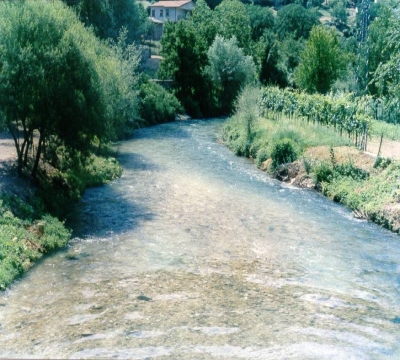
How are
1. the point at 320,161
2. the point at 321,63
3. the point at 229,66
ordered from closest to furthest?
the point at 320,161 < the point at 321,63 < the point at 229,66

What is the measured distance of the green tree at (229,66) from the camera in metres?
66.1

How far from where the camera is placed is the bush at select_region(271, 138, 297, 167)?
36.2m

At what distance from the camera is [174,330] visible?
15.2m

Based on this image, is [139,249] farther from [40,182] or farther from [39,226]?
[40,182]

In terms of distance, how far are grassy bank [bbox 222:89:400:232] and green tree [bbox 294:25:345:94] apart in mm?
17689

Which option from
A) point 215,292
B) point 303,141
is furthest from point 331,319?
point 303,141

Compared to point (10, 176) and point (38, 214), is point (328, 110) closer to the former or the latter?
point (10, 176)

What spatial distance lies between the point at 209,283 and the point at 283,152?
19.6 metres

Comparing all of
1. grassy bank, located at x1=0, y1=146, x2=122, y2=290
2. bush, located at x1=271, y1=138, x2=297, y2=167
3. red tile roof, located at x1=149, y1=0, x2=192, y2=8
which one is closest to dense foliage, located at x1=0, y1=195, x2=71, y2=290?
grassy bank, located at x1=0, y1=146, x2=122, y2=290

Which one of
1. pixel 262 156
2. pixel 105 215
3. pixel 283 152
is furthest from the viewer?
pixel 262 156

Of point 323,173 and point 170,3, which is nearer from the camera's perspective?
point 323,173

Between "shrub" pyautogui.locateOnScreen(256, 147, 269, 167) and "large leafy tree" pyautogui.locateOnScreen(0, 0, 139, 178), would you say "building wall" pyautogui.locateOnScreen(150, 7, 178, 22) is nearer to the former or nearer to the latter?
"shrub" pyautogui.locateOnScreen(256, 147, 269, 167)

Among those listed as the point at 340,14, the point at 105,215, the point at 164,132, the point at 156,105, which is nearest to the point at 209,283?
the point at 105,215

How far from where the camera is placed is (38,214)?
23.2 metres
